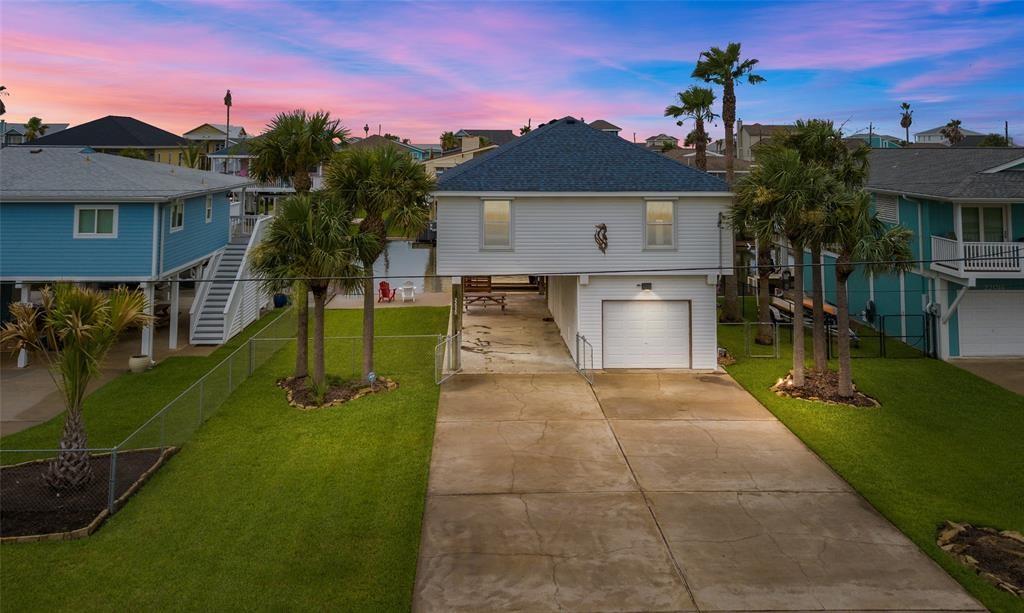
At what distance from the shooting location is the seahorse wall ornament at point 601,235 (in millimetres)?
20500

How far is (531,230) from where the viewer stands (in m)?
20.5

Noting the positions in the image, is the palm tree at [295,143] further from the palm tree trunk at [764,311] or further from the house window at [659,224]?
the palm tree trunk at [764,311]

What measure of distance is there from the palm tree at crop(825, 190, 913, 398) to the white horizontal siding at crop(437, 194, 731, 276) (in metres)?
4.14

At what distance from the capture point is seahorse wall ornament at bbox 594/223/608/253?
20500mm

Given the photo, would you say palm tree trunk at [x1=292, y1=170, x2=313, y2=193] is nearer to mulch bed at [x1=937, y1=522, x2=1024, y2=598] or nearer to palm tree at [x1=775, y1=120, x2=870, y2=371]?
palm tree at [x1=775, y1=120, x2=870, y2=371]

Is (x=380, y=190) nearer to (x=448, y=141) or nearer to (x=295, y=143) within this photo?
(x=295, y=143)

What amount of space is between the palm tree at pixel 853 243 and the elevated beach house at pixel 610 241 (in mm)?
4018

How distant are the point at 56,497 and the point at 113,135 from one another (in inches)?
2837

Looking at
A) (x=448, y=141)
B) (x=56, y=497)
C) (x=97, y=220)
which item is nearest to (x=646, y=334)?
(x=56, y=497)

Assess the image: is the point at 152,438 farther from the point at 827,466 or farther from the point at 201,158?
the point at 201,158

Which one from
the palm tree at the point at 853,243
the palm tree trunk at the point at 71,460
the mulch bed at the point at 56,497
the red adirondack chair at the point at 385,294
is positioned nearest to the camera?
the mulch bed at the point at 56,497

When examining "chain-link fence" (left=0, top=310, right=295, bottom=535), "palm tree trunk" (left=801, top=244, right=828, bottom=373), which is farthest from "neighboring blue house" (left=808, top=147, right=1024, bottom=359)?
"chain-link fence" (left=0, top=310, right=295, bottom=535)

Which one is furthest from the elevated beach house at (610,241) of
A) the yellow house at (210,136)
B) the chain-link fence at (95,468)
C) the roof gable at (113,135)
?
the yellow house at (210,136)

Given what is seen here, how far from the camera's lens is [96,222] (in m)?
20.7
